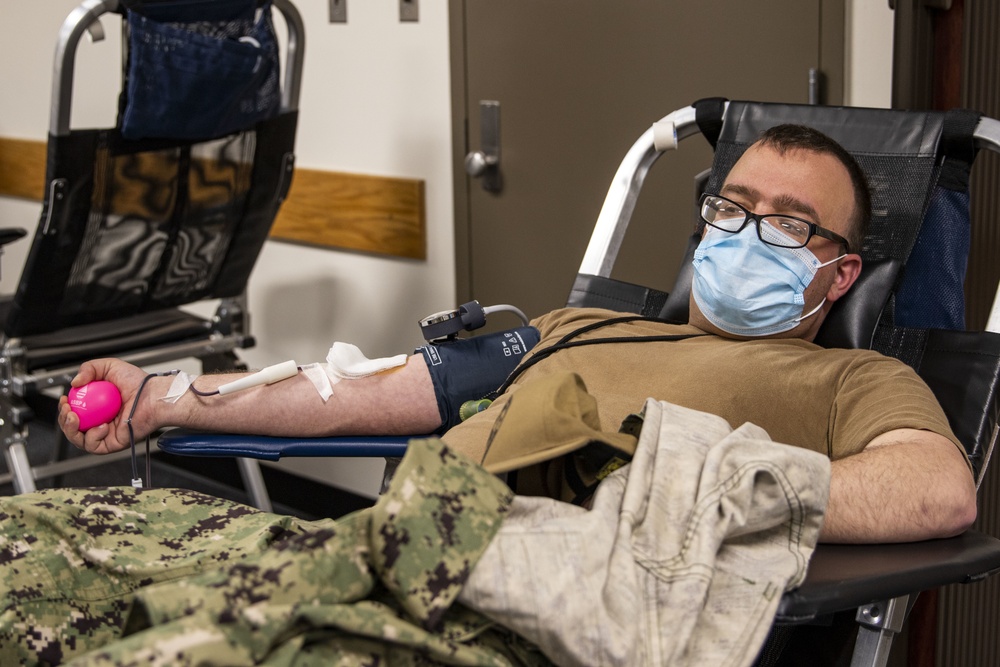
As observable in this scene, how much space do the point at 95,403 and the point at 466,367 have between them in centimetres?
58

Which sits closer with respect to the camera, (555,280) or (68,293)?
(68,293)

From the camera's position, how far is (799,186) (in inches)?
65.8

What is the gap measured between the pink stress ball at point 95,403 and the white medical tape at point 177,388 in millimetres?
85

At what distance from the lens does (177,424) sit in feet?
5.65

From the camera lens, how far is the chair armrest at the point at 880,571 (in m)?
1.06

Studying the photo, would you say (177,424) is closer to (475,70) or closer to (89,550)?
(89,550)

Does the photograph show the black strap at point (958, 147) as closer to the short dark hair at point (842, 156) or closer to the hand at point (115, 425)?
the short dark hair at point (842, 156)

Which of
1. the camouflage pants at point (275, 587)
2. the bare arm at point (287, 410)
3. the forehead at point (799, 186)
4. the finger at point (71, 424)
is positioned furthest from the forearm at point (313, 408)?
the forehead at point (799, 186)

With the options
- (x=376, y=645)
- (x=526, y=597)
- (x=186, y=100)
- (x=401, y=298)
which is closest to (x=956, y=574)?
(x=526, y=597)

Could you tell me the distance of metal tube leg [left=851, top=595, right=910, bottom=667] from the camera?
1.27 meters

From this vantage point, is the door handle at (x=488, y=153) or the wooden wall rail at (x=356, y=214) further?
the wooden wall rail at (x=356, y=214)

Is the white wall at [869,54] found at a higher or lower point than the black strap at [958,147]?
higher

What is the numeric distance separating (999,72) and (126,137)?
1659mm

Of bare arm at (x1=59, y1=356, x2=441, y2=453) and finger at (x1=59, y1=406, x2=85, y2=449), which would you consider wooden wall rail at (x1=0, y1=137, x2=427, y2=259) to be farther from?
finger at (x1=59, y1=406, x2=85, y2=449)
